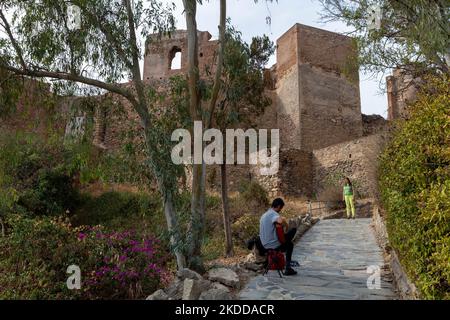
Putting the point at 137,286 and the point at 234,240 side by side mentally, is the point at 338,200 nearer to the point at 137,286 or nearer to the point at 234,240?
the point at 234,240

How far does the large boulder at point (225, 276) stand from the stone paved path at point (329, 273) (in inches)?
7.2

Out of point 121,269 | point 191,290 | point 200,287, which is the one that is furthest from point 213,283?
point 121,269

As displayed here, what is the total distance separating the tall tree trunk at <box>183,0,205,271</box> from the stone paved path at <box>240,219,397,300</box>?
923 millimetres

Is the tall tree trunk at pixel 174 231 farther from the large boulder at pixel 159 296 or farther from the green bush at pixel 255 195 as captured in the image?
the green bush at pixel 255 195

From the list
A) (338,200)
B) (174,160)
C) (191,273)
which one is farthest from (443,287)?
(338,200)

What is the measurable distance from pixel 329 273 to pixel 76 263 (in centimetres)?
424

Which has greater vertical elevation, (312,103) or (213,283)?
(312,103)

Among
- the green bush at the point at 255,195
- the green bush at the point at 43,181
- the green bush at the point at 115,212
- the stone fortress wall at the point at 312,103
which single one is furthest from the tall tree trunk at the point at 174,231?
the stone fortress wall at the point at 312,103

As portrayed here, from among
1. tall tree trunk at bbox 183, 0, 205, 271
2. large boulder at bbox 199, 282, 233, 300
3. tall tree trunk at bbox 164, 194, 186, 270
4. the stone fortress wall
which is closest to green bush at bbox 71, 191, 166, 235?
the stone fortress wall

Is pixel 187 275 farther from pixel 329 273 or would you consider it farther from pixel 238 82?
pixel 238 82

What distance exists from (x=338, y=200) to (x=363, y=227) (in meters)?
4.75

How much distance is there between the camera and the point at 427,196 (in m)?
3.59

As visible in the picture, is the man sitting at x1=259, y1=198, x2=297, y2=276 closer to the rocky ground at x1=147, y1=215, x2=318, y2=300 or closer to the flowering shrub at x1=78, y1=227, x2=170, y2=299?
the rocky ground at x1=147, y1=215, x2=318, y2=300

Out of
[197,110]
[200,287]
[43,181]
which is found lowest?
[200,287]
